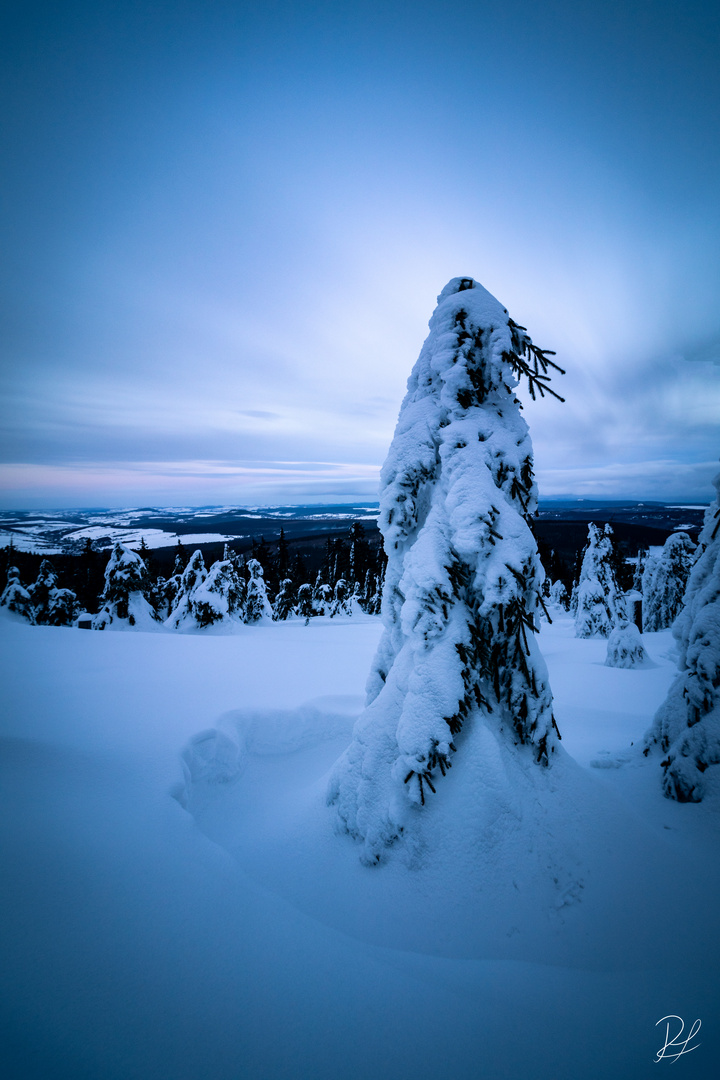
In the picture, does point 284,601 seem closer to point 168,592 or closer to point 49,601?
point 168,592

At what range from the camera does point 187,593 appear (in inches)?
1006

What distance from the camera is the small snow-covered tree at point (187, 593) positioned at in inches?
939

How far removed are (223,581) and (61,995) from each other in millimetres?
23100

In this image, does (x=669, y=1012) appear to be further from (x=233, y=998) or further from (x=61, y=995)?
(x=61, y=995)

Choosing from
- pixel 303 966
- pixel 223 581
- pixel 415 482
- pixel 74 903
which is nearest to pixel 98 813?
pixel 74 903

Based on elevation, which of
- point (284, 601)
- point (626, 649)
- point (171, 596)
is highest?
point (626, 649)

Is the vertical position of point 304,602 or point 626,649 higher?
point 626,649

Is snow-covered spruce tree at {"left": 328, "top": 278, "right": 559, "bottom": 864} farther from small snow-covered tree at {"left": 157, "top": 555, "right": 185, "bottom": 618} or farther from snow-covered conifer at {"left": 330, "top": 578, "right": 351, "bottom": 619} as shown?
snow-covered conifer at {"left": 330, "top": 578, "right": 351, "bottom": 619}

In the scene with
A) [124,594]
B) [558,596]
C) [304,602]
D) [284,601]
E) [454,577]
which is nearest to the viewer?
[454,577]

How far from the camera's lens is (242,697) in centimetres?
701

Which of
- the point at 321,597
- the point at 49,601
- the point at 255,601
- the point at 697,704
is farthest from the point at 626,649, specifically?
the point at 321,597

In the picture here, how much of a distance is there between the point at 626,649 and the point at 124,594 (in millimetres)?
23441

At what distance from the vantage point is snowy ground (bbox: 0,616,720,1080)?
2355 millimetres
